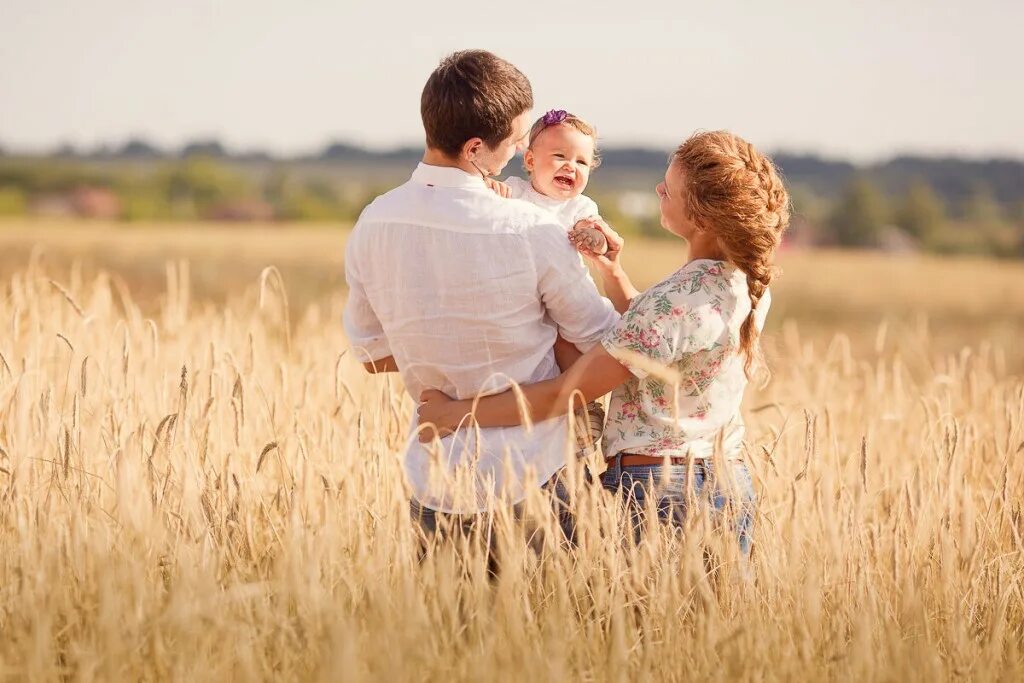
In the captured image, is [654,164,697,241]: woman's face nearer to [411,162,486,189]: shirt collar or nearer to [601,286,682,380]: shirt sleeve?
[601,286,682,380]: shirt sleeve

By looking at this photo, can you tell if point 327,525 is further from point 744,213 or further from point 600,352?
point 744,213

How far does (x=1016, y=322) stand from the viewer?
1107 inches

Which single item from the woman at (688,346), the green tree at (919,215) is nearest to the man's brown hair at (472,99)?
the woman at (688,346)

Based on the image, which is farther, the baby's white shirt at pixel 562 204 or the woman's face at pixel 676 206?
the baby's white shirt at pixel 562 204

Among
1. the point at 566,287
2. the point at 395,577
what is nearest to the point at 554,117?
the point at 566,287

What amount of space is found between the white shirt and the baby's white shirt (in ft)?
1.10

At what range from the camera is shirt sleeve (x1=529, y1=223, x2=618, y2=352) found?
2.49 m

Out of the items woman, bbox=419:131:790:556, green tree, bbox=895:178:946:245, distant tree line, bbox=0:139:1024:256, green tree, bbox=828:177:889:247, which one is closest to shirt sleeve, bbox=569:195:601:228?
woman, bbox=419:131:790:556

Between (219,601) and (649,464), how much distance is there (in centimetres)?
101

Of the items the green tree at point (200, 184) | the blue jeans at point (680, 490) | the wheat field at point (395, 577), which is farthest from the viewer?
the green tree at point (200, 184)

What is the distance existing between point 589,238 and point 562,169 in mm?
510

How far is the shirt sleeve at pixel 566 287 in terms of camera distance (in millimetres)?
2490

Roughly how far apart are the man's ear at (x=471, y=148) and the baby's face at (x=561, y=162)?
49 centimetres

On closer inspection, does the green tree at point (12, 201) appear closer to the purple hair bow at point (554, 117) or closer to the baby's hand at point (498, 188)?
the purple hair bow at point (554, 117)
